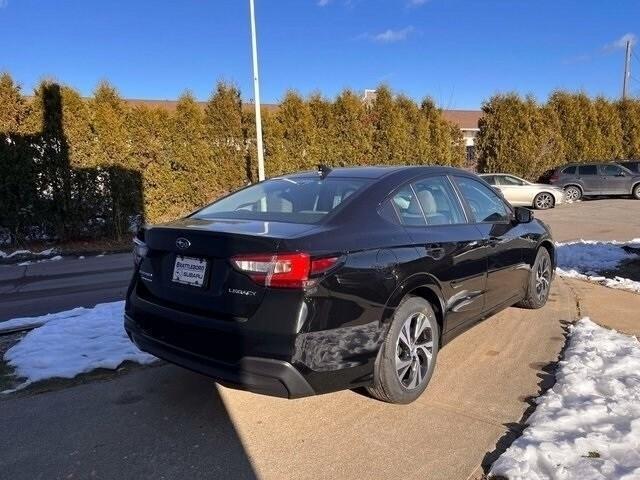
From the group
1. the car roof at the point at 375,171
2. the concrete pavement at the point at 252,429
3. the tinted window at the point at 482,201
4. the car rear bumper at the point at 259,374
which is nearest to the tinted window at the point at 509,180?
the tinted window at the point at 482,201

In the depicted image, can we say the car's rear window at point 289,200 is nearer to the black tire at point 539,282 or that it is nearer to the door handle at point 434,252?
the door handle at point 434,252

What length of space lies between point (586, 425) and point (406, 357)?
3.68 ft

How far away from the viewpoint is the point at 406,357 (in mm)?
3518

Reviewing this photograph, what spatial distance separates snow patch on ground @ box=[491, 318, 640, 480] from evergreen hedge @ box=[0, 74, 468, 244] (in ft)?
36.4

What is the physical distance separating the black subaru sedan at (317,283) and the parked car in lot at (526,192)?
16433 millimetres

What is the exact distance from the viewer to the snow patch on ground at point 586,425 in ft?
8.87

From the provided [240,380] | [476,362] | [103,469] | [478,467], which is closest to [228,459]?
[240,380]

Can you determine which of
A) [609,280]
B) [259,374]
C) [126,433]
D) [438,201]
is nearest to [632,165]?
[609,280]

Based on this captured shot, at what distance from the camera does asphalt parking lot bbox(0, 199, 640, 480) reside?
2846 millimetres

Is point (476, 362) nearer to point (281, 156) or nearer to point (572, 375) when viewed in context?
point (572, 375)

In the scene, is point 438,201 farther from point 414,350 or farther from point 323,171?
point 414,350

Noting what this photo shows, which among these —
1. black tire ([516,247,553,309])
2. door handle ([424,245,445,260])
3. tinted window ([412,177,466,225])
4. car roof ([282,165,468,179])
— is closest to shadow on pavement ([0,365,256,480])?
door handle ([424,245,445,260])

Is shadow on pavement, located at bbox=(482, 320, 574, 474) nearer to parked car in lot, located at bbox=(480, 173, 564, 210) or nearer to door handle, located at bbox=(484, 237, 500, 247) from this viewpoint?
door handle, located at bbox=(484, 237, 500, 247)

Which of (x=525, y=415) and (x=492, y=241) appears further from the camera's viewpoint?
(x=492, y=241)
